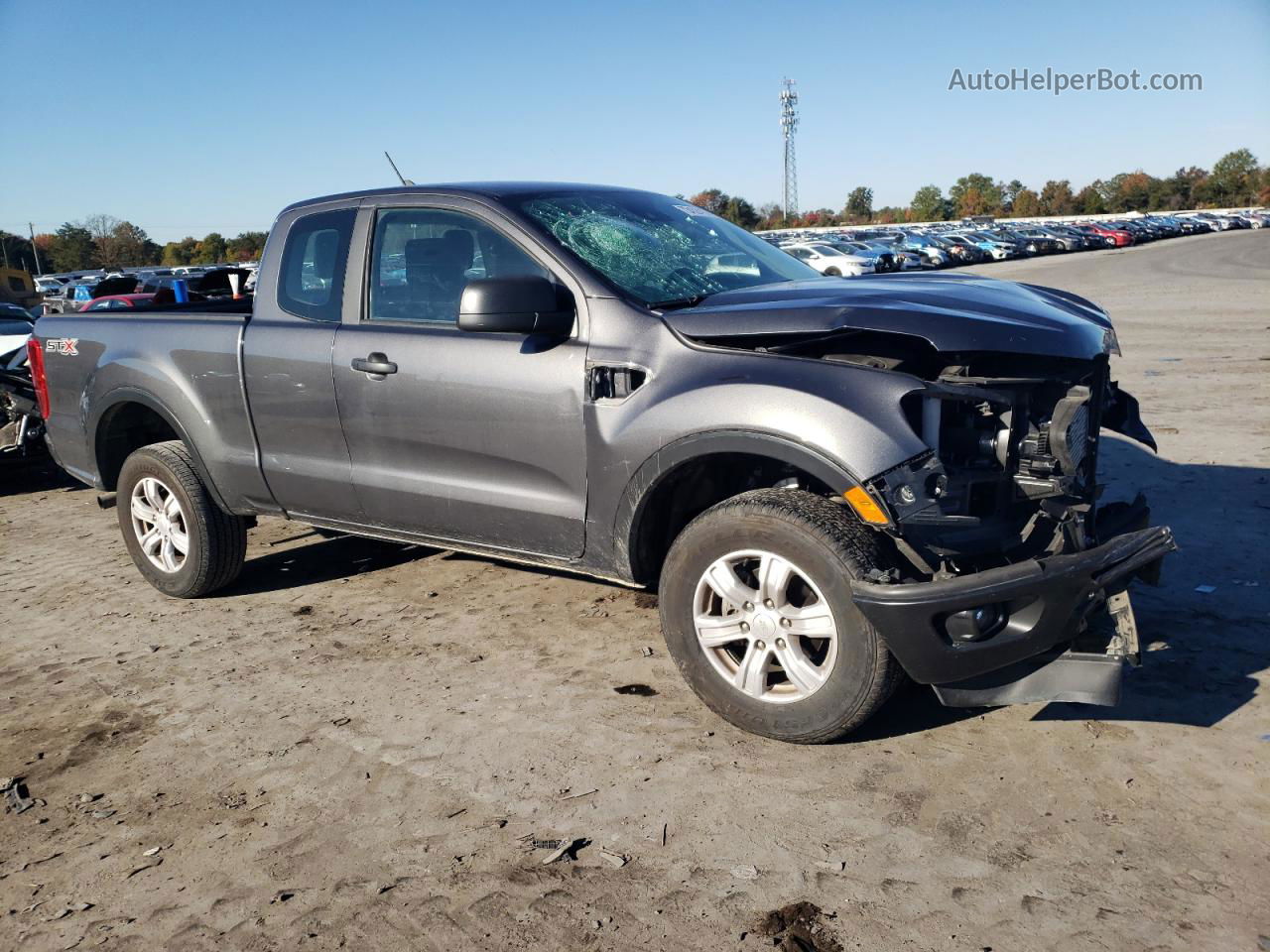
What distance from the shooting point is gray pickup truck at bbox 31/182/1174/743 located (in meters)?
3.23

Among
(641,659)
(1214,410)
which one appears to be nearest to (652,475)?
(641,659)

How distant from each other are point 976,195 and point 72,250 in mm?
103741

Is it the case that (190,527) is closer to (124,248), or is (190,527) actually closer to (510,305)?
(510,305)

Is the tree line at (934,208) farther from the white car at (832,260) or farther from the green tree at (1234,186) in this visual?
the white car at (832,260)

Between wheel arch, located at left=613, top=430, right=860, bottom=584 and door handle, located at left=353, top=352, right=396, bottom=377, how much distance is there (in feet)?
4.10

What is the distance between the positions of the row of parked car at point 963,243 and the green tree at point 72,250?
70.8 metres

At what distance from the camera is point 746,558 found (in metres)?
3.50

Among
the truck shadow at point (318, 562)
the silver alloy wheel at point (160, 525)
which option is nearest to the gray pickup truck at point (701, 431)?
the silver alloy wheel at point (160, 525)

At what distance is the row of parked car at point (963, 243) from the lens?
38906 mm

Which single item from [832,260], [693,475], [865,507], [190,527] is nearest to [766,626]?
[865,507]

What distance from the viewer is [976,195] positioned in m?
135

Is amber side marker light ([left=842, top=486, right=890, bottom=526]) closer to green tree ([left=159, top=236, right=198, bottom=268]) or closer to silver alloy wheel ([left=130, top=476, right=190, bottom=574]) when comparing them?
silver alloy wheel ([left=130, top=476, right=190, bottom=574])

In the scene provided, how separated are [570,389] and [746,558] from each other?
0.95 m

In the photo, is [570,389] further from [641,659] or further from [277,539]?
[277,539]
